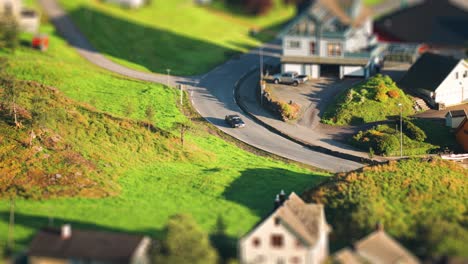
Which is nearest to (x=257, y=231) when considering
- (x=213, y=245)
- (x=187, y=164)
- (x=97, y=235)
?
(x=213, y=245)

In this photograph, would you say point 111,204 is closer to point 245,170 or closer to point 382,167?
point 245,170

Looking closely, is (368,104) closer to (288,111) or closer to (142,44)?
(288,111)

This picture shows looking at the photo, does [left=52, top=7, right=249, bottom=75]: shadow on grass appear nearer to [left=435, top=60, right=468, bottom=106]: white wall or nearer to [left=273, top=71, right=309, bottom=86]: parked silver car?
[left=273, top=71, right=309, bottom=86]: parked silver car

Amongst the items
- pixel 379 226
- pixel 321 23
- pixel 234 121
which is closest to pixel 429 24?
pixel 321 23

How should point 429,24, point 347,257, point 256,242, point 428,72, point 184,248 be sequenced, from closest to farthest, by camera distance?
1. point 184,248
2. point 347,257
3. point 256,242
4. point 428,72
5. point 429,24

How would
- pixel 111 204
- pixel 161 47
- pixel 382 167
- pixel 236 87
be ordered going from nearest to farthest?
pixel 111 204 → pixel 382 167 → pixel 236 87 → pixel 161 47

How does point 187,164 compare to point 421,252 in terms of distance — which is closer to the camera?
point 421,252

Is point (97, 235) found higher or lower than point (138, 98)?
lower

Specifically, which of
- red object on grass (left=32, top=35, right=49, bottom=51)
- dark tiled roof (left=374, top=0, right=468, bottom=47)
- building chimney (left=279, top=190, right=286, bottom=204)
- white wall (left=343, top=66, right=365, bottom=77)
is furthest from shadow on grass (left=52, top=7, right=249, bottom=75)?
building chimney (left=279, top=190, right=286, bottom=204)
